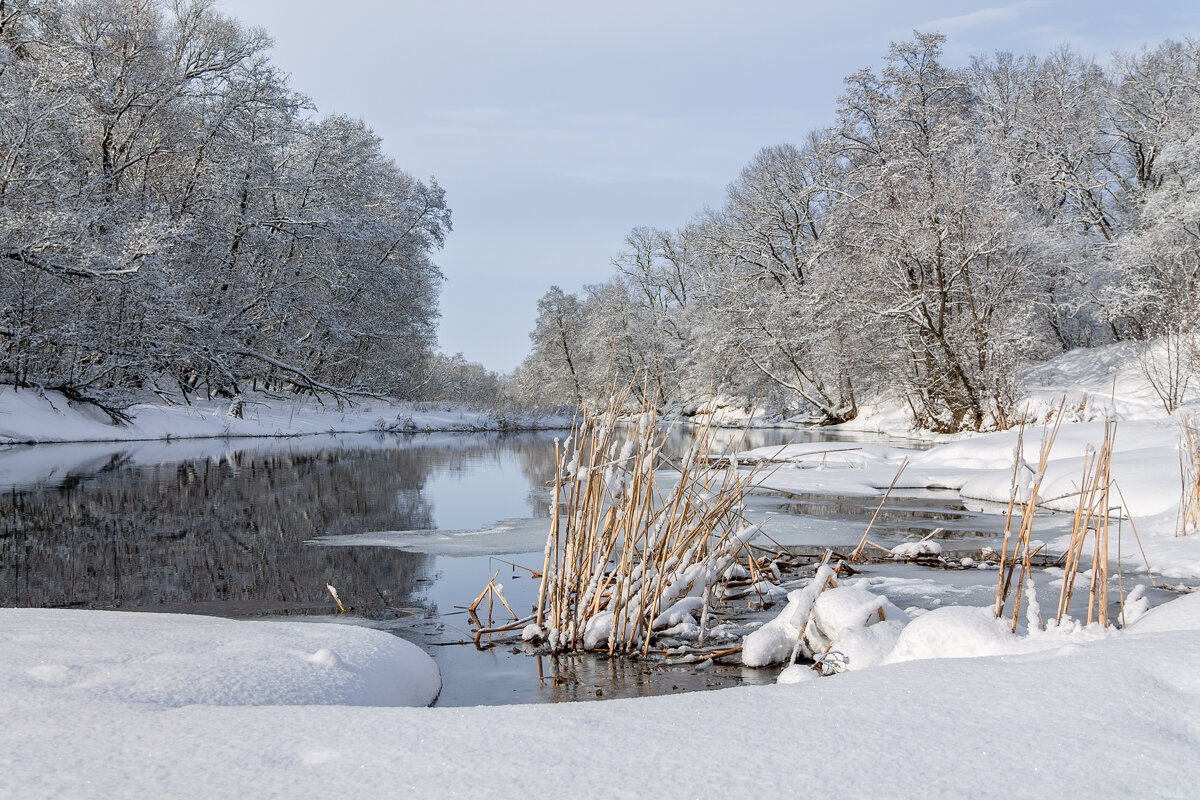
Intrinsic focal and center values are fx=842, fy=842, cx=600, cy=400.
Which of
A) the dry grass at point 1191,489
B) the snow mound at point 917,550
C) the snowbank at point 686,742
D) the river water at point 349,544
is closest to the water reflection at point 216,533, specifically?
the river water at point 349,544

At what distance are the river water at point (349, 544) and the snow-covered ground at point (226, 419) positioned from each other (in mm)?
3571

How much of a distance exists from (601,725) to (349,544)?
491 cm

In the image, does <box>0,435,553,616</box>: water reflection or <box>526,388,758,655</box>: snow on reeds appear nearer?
<box>526,388,758,655</box>: snow on reeds

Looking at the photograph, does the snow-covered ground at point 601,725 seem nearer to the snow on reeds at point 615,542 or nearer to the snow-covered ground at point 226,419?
the snow on reeds at point 615,542

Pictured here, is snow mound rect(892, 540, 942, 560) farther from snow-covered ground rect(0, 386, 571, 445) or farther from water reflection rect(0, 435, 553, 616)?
snow-covered ground rect(0, 386, 571, 445)

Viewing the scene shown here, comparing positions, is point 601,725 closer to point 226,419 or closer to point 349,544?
point 349,544

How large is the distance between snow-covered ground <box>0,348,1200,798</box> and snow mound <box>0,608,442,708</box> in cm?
1

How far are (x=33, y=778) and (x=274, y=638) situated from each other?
150 cm

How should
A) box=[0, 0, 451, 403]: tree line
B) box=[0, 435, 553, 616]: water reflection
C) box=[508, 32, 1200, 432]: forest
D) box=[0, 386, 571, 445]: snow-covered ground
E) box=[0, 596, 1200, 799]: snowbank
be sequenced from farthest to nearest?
1. box=[508, 32, 1200, 432]: forest
2. box=[0, 386, 571, 445]: snow-covered ground
3. box=[0, 0, 451, 403]: tree line
4. box=[0, 435, 553, 616]: water reflection
5. box=[0, 596, 1200, 799]: snowbank

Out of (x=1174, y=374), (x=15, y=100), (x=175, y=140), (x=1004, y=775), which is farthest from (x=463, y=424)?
(x=1004, y=775)

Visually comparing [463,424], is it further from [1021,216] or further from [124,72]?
[1021,216]

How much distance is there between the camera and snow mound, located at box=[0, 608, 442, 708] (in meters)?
2.15

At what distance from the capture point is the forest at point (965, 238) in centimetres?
1769

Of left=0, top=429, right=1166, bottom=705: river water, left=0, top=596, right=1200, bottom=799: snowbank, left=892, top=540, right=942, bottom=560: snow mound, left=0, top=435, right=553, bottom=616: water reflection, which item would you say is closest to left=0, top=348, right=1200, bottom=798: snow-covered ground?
left=0, top=596, right=1200, bottom=799: snowbank
